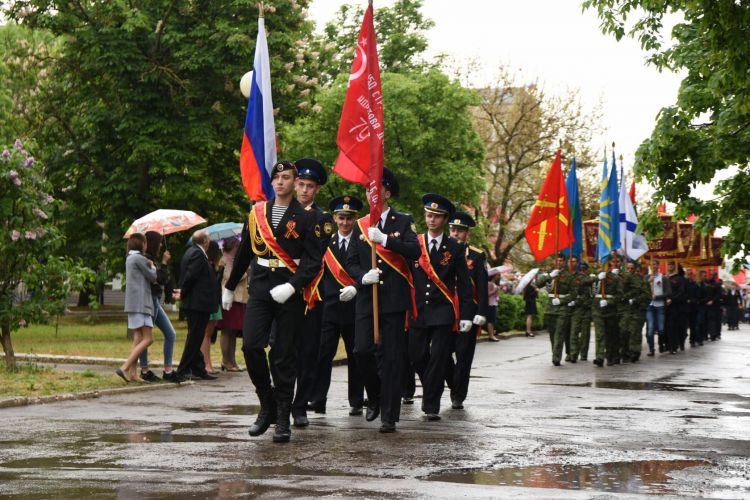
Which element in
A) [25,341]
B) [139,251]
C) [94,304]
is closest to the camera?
[139,251]

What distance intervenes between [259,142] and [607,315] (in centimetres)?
1017

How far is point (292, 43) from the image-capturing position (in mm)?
32875

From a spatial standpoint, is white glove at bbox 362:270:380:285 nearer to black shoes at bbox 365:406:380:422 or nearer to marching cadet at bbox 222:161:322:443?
marching cadet at bbox 222:161:322:443

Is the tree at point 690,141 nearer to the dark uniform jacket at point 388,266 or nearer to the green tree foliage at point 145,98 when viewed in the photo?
the dark uniform jacket at point 388,266

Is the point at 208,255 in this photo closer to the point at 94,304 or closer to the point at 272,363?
the point at 272,363

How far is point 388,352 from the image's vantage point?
34.6ft

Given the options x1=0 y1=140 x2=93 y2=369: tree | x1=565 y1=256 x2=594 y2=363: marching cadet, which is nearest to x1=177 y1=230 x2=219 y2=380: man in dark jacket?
x1=0 y1=140 x2=93 y2=369: tree

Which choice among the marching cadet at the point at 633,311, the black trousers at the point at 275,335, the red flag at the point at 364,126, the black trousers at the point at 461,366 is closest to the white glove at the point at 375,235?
the red flag at the point at 364,126

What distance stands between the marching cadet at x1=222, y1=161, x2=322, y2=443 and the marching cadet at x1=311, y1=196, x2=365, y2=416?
189 centimetres

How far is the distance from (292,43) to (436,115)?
49.4 feet

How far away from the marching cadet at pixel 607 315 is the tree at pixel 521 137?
31954mm

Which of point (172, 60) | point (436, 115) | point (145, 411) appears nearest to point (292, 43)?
point (172, 60)

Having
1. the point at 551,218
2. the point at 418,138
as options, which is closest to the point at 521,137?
the point at 418,138

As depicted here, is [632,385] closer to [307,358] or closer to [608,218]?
[307,358]
